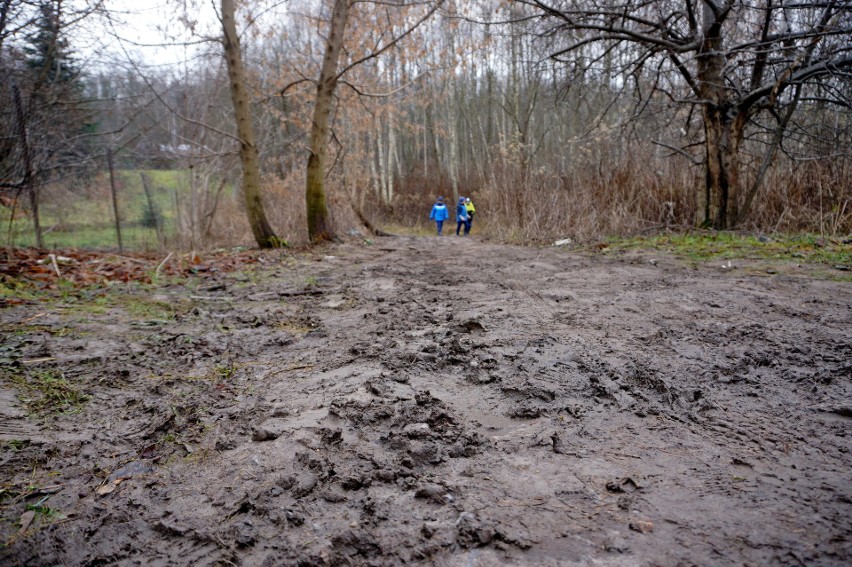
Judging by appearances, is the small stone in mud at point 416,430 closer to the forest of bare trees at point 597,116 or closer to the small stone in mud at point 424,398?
the small stone in mud at point 424,398

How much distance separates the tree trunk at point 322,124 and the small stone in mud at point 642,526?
880 cm

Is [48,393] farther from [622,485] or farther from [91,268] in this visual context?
[91,268]

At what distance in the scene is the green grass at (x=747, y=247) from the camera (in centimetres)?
569

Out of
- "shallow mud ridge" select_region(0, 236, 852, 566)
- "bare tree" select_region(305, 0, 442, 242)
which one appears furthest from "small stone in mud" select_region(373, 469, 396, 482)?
"bare tree" select_region(305, 0, 442, 242)

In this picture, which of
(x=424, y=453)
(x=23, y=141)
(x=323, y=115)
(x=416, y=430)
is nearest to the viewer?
(x=424, y=453)

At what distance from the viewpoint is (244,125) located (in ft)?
28.9

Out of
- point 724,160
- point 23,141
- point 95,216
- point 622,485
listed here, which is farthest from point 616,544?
point 95,216

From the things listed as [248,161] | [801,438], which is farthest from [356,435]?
[248,161]

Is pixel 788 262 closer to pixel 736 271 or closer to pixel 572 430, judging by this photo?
pixel 736 271

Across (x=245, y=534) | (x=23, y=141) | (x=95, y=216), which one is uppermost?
(x=23, y=141)

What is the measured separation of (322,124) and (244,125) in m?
1.47

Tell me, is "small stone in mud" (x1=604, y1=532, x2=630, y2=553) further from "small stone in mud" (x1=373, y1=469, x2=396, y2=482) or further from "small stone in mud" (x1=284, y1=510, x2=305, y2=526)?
"small stone in mud" (x1=284, y1=510, x2=305, y2=526)

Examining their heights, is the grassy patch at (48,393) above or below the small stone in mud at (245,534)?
above

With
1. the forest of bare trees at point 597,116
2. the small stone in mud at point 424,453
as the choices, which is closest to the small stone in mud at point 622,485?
the small stone in mud at point 424,453
